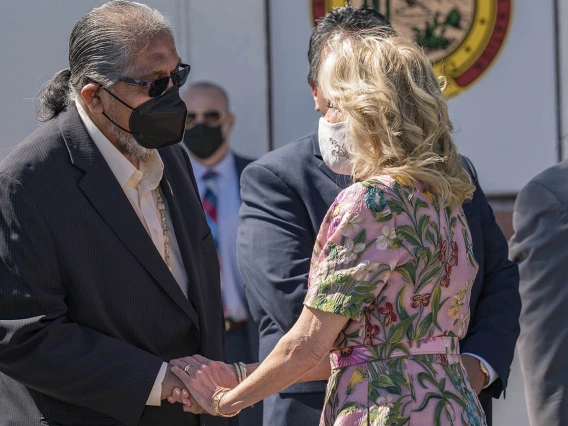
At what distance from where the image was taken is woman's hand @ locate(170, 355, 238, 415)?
2707mm

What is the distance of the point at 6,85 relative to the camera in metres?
4.65

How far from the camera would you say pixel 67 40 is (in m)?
4.66

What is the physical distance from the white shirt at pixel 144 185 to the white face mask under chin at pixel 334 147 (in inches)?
20.4

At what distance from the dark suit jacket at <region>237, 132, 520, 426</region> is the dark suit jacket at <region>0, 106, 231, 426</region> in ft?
1.41

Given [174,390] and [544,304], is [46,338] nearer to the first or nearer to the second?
[174,390]

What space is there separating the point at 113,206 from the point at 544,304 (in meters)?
1.41

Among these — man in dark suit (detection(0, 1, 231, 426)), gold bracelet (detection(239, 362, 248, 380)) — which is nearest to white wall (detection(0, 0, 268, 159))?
man in dark suit (detection(0, 1, 231, 426))

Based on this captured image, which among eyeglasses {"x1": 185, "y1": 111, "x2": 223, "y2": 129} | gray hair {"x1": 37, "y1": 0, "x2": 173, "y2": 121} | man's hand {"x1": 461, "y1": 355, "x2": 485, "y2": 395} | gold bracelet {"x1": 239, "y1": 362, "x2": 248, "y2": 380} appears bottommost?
man's hand {"x1": 461, "y1": 355, "x2": 485, "y2": 395}

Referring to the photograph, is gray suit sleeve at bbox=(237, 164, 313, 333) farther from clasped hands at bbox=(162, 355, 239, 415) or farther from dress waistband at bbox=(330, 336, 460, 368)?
dress waistband at bbox=(330, 336, 460, 368)

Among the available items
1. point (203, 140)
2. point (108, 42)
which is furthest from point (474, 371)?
point (203, 140)

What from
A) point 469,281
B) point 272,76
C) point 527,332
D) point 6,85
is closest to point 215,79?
point 272,76

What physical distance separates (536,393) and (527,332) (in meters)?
0.20

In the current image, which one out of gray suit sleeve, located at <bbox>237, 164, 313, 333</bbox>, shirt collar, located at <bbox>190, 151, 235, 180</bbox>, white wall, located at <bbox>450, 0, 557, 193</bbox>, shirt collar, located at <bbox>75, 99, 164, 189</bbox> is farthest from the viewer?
shirt collar, located at <bbox>190, 151, 235, 180</bbox>

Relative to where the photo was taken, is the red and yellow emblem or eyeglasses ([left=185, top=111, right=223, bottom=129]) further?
eyeglasses ([left=185, top=111, right=223, bottom=129])
